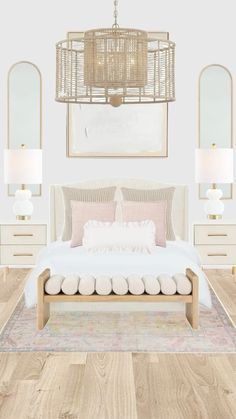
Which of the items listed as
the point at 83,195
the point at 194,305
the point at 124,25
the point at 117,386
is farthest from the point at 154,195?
the point at 117,386

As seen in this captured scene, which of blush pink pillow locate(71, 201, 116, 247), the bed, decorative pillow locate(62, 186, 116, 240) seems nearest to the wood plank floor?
the bed

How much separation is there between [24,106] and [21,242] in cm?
161

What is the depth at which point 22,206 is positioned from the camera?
23.2 ft

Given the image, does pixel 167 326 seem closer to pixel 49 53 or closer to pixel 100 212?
pixel 100 212

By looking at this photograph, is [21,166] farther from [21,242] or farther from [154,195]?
[154,195]

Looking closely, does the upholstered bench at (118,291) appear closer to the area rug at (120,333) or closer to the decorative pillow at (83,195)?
the area rug at (120,333)

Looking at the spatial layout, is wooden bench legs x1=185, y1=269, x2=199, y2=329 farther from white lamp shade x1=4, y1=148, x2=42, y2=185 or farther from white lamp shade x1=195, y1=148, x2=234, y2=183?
white lamp shade x1=4, y1=148, x2=42, y2=185

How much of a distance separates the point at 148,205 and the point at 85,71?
2.37 metres

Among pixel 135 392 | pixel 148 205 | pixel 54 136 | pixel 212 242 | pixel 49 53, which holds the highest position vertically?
pixel 49 53

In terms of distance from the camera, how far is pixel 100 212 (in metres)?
6.29

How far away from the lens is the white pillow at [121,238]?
5695 mm

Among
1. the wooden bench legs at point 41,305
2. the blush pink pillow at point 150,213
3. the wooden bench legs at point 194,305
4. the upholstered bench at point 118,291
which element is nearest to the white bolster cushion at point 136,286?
the upholstered bench at point 118,291

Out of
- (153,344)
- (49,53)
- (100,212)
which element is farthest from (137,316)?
(49,53)

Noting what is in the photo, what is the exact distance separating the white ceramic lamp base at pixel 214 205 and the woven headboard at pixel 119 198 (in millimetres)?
258
